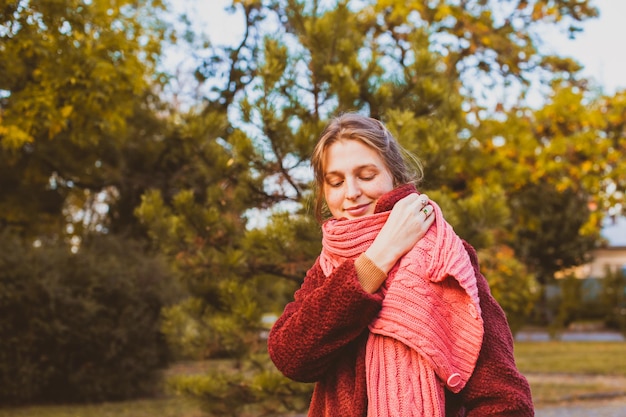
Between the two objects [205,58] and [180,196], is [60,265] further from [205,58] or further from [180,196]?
[180,196]

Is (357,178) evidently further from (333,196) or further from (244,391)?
(244,391)

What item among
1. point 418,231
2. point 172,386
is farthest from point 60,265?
point 418,231

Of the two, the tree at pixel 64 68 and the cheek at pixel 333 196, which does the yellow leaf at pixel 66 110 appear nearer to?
the tree at pixel 64 68

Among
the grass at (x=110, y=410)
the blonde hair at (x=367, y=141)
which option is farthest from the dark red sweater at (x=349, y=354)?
the grass at (x=110, y=410)

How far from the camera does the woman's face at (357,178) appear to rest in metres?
1.98

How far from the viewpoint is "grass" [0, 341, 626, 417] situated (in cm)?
909

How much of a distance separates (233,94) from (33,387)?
453 cm

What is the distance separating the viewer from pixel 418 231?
1.89 metres

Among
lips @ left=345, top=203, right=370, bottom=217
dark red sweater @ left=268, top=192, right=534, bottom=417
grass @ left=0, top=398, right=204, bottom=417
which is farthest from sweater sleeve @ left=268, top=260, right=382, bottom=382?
grass @ left=0, top=398, right=204, bottom=417

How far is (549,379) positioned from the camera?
42.3 ft

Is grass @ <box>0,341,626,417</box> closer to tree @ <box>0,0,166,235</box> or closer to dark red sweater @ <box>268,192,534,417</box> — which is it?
tree @ <box>0,0,166,235</box>

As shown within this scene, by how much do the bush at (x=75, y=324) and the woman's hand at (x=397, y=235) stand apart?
8.28m

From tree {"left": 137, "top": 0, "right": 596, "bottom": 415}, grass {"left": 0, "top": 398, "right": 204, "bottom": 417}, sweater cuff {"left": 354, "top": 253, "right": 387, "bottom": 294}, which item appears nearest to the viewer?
sweater cuff {"left": 354, "top": 253, "right": 387, "bottom": 294}

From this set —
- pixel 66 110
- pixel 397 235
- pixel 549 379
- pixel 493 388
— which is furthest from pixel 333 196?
pixel 549 379
